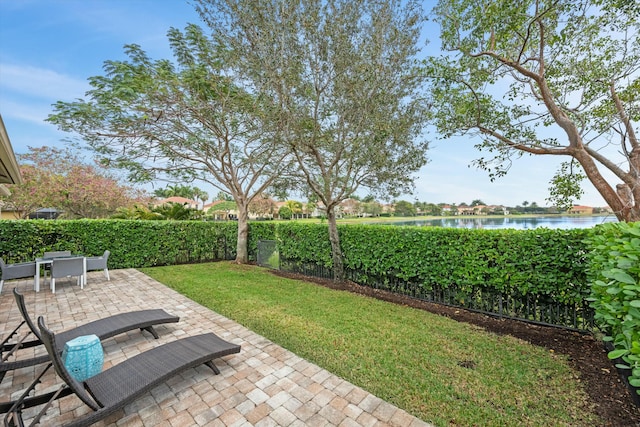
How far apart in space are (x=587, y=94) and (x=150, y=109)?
1338cm

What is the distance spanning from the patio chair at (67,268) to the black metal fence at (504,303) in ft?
27.7

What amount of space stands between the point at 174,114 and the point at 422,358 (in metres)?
10.2

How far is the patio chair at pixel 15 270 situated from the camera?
697cm

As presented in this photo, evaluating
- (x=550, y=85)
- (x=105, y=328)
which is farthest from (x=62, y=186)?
(x=550, y=85)

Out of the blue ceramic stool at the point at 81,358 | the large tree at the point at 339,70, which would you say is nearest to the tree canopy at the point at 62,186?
the large tree at the point at 339,70

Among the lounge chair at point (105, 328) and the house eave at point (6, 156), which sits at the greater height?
the house eave at point (6, 156)

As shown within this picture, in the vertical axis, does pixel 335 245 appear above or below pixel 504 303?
above

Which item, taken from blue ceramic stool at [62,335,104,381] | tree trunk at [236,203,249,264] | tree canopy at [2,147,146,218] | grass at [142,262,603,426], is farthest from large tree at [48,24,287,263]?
tree canopy at [2,147,146,218]

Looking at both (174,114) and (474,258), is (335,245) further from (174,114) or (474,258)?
(174,114)

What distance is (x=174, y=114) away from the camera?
371 inches

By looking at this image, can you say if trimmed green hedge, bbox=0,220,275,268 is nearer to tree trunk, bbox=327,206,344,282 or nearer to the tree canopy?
tree trunk, bbox=327,206,344,282

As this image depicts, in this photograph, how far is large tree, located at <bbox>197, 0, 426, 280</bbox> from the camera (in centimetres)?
674

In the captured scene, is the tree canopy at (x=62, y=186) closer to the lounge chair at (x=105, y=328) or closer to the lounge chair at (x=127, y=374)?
the lounge chair at (x=105, y=328)

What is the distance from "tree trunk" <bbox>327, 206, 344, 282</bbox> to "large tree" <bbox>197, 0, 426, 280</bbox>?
5.18 ft
